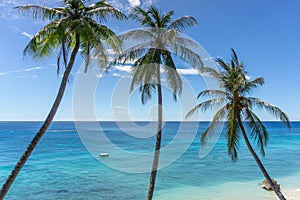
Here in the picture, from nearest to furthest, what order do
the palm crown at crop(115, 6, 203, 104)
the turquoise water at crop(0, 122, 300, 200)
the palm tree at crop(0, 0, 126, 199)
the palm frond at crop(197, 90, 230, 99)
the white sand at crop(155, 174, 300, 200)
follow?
the palm tree at crop(0, 0, 126, 199)
the palm crown at crop(115, 6, 203, 104)
the palm frond at crop(197, 90, 230, 99)
the white sand at crop(155, 174, 300, 200)
the turquoise water at crop(0, 122, 300, 200)

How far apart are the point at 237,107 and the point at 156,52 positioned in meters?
4.13

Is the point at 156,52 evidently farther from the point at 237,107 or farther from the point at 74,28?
the point at 237,107

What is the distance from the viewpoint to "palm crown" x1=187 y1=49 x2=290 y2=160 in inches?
403

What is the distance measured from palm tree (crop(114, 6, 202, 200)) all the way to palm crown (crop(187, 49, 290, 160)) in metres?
1.92

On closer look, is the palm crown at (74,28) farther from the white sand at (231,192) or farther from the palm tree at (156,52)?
the white sand at (231,192)

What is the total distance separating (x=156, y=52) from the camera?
9289 millimetres

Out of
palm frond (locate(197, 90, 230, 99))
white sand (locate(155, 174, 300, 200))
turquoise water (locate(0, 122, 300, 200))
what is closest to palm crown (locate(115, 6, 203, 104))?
palm frond (locate(197, 90, 230, 99))

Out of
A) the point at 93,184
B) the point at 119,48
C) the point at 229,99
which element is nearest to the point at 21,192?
the point at 93,184

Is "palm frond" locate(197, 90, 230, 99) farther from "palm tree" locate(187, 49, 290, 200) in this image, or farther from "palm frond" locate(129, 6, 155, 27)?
"palm frond" locate(129, 6, 155, 27)

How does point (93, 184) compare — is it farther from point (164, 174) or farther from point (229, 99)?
point (229, 99)

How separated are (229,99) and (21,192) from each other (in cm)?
1662

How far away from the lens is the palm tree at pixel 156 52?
927cm

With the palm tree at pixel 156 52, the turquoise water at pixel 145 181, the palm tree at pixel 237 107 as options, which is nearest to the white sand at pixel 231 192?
the turquoise water at pixel 145 181

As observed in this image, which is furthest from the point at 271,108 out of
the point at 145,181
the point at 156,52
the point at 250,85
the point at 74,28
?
the point at 145,181
